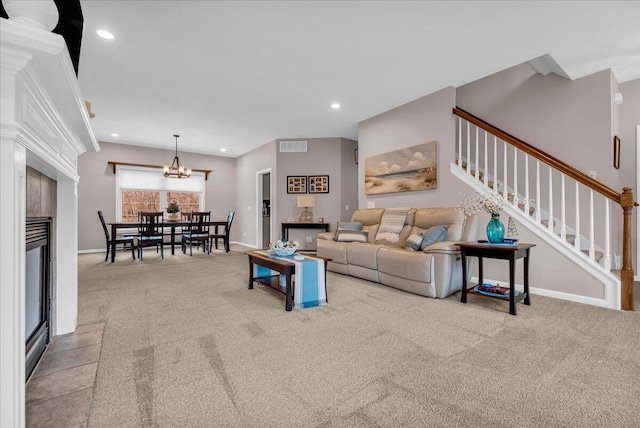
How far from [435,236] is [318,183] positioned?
145 inches

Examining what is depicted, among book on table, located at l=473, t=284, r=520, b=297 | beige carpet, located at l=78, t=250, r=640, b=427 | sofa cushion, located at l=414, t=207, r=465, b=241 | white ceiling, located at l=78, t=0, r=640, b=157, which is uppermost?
white ceiling, located at l=78, t=0, r=640, b=157

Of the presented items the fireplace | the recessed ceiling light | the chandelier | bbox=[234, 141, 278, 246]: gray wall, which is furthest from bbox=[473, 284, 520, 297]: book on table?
the chandelier

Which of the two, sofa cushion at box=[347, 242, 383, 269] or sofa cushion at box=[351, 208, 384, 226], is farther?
sofa cushion at box=[351, 208, 384, 226]

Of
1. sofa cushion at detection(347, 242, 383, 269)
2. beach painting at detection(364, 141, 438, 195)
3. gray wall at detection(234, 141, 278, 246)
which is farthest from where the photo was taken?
gray wall at detection(234, 141, 278, 246)

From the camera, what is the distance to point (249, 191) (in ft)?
26.3

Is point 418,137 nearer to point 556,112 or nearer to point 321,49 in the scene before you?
point 556,112

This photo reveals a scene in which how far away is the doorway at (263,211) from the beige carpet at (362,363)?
179 inches

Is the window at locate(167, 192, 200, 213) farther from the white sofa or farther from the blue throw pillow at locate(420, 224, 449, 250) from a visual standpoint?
the blue throw pillow at locate(420, 224, 449, 250)

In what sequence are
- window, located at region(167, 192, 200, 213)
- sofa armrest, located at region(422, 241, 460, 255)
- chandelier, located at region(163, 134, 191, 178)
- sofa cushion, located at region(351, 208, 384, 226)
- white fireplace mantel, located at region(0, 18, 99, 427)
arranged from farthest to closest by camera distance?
window, located at region(167, 192, 200, 213)
chandelier, located at region(163, 134, 191, 178)
sofa cushion, located at region(351, 208, 384, 226)
sofa armrest, located at region(422, 241, 460, 255)
white fireplace mantel, located at region(0, 18, 99, 427)

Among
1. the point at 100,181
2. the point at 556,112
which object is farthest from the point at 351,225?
the point at 100,181

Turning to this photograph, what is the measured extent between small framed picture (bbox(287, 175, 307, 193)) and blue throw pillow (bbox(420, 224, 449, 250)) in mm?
3733

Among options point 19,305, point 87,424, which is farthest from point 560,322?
point 19,305

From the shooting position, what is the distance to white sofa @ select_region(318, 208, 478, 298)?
305cm

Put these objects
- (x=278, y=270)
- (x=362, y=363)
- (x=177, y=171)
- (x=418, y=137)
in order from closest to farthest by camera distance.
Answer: (x=362, y=363) < (x=278, y=270) < (x=418, y=137) < (x=177, y=171)
